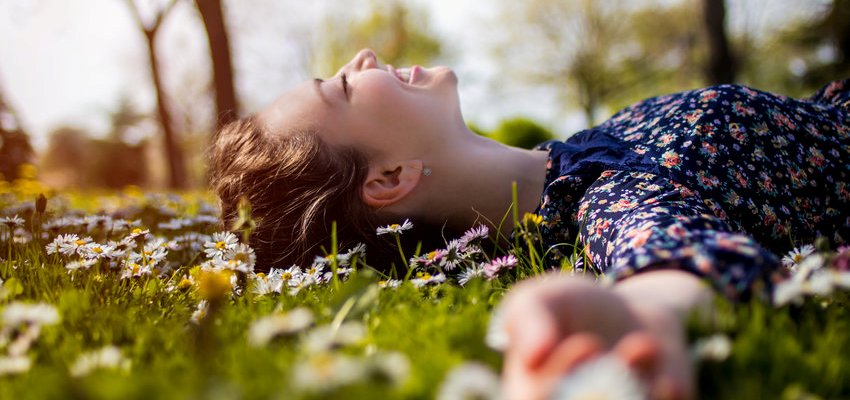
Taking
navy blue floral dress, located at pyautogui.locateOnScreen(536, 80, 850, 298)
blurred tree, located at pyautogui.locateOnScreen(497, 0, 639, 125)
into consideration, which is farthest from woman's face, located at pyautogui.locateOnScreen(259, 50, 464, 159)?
blurred tree, located at pyautogui.locateOnScreen(497, 0, 639, 125)

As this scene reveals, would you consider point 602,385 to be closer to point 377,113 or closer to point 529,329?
point 529,329

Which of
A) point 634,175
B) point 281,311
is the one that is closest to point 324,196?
point 281,311

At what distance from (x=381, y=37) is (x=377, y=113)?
22.2 metres

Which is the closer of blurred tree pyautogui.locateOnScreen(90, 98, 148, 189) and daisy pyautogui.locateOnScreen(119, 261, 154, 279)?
daisy pyautogui.locateOnScreen(119, 261, 154, 279)

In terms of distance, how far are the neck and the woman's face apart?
A: 0.11 metres

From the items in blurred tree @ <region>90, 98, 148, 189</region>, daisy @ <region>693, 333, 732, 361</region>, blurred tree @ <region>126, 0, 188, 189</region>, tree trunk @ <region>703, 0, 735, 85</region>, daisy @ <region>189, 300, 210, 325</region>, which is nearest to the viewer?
daisy @ <region>693, 333, 732, 361</region>

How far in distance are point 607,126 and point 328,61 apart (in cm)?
2085

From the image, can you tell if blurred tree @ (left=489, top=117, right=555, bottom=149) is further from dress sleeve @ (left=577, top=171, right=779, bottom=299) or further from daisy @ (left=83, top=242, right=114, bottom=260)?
daisy @ (left=83, top=242, right=114, bottom=260)

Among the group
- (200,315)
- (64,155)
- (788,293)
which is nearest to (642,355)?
(788,293)

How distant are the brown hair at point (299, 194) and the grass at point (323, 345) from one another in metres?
0.57

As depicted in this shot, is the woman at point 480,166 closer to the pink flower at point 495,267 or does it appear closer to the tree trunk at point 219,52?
the pink flower at point 495,267

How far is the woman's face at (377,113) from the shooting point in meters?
2.37

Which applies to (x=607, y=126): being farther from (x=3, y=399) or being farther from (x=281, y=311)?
(x=3, y=399)

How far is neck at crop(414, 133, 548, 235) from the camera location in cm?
242
